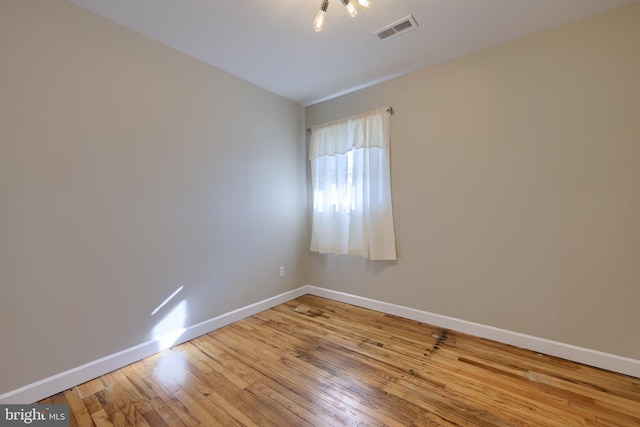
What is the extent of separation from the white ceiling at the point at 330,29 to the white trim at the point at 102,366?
2.40 metres

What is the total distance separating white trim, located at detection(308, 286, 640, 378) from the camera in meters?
1.79

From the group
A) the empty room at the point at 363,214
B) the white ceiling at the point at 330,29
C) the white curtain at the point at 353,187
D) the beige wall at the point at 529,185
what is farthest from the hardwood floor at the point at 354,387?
the white ceiling at the point at 330,29

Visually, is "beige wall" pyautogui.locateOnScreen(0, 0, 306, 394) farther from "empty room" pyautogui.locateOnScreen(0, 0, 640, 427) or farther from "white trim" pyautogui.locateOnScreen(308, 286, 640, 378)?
"white trim" pyautogui.locateOnScreen(308, 286, 640, 378)

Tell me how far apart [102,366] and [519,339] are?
10.2ft

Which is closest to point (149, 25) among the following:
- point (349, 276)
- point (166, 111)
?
point (166, 111)

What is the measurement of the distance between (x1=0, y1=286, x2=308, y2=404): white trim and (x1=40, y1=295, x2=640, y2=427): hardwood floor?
0.06 metres

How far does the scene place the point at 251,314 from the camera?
2834 mm

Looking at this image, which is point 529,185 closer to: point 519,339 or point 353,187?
point 519,339

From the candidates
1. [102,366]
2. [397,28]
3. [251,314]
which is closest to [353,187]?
[397,28]

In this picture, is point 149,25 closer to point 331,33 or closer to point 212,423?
point 331,33

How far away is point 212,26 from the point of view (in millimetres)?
1950

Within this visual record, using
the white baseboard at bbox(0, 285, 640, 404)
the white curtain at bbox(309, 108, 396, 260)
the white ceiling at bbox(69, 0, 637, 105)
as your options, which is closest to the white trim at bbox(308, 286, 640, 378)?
the white baseboard at bbox(0, 285, 640, 404)

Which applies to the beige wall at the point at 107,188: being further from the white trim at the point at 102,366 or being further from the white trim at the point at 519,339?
the white trim at the point at 519,339

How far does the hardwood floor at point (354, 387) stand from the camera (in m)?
1.44
